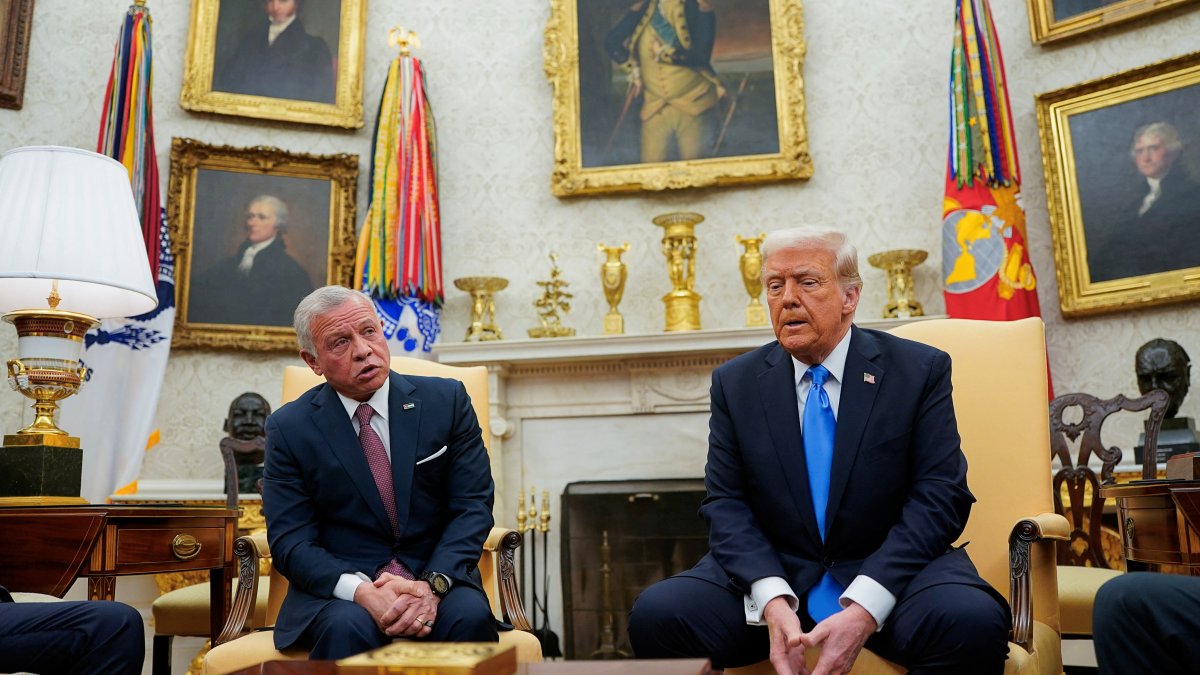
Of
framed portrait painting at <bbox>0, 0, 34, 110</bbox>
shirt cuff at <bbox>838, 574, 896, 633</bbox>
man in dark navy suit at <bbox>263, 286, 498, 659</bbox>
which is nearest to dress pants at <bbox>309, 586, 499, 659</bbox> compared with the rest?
man in dark navy suit at <bbox>263, 286, 498, 659</bbox>

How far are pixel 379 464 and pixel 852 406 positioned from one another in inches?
51.7

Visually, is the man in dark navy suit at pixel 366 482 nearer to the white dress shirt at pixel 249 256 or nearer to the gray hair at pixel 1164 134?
the white dress shirt at pixel 249 256

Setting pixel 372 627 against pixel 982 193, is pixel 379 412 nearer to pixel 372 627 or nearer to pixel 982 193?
pixel 372 627

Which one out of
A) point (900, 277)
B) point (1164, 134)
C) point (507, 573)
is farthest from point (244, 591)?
point (1164, 134)

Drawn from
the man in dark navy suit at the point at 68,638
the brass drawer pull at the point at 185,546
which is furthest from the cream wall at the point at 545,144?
the man in dark navy suit at the point at 68,638

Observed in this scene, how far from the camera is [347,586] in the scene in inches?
96.6

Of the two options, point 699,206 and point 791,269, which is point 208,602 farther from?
point 699,206

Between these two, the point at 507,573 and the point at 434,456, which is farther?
the point at 507,573

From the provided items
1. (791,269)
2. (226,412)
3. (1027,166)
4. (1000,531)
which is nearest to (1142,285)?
(1027,166)

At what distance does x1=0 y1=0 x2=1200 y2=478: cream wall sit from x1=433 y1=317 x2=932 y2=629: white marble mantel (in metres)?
0.46

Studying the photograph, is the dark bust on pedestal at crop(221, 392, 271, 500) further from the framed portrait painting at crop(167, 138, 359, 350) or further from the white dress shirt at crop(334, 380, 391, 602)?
the white dress shirt at crop(334, 380, 391, 602)

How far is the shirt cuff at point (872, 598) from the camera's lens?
7.20 ft

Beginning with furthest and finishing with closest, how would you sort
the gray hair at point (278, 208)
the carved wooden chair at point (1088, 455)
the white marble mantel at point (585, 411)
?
1. the gray hair at point (278, 208)
2. the white marble mantel at point (585, 411)
3. the carved wooden chair at point (1088, 455)

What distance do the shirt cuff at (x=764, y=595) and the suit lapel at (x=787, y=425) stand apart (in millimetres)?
205
